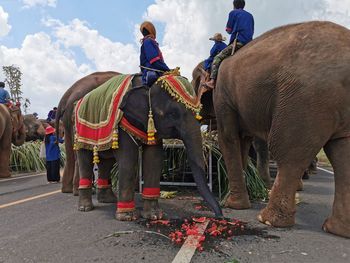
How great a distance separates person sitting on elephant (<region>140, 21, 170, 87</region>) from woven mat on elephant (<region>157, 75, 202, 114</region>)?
0.22 m

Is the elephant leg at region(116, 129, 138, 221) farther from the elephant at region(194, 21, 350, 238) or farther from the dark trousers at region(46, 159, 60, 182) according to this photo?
the dark trousers at region(46, 159, 60, 182)

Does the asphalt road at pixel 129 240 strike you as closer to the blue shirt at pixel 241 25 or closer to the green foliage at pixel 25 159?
the blue shirt at pixel 241 25

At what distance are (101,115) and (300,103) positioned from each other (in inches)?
94.8

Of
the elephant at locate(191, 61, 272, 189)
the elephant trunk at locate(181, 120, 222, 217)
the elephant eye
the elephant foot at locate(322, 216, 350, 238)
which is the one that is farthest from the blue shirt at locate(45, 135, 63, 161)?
the elephant foot at locate(322, 216, 350, 238)

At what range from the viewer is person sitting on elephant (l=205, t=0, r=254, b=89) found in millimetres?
5520

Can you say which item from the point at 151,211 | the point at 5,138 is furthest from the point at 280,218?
the point at 5,138

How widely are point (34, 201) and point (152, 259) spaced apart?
3.60 m

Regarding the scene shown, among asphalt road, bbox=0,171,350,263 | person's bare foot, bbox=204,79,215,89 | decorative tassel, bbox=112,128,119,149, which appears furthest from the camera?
person's bare foot, bbox=204,79,215,89

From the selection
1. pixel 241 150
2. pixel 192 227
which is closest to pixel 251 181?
pixel 241 150

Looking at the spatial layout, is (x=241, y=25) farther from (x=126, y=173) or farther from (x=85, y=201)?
(x=85, y=201)

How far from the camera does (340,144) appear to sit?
396 centimetres

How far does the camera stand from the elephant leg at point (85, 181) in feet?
17.3

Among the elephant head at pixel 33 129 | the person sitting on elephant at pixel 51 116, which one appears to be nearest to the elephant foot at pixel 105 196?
the person sitting on elephant at pixel 51 116

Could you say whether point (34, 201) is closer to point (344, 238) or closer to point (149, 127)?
point (149, 127)
